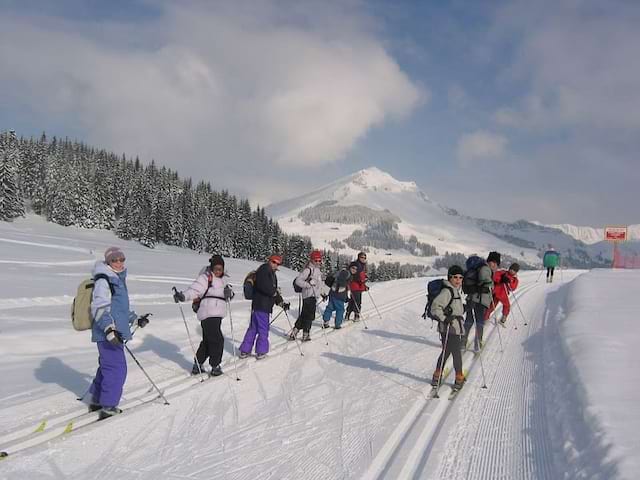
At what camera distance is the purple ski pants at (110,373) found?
603 centimetres

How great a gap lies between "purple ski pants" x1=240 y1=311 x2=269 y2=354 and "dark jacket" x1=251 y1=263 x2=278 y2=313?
5.6 inches

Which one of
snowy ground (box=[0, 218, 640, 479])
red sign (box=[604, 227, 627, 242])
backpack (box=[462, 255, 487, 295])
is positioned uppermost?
red sign (box=[604, 227, 627, 242])

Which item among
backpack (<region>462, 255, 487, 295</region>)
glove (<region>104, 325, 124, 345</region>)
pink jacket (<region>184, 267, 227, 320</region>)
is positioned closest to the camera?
glove (<region>104, 325, 124, 345</region>)

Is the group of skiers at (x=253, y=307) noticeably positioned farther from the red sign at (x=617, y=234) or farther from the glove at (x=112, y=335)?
the red sign at (x=617, y=234)

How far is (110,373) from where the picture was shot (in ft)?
20.0

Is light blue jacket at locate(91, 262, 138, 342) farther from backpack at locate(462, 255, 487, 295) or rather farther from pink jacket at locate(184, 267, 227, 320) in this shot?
backpack at locate(462, 255, 487, 295)

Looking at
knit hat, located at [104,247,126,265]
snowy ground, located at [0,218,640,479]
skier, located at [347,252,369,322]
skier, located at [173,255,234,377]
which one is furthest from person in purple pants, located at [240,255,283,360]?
skier, located at [347,252,369,322]

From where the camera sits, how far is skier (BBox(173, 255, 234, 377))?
8.02 metres

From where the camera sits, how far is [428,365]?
9375mm

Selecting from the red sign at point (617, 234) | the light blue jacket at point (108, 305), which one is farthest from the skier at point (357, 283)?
the red sign at point (617, 234)

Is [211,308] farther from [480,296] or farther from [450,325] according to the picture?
[480,296]

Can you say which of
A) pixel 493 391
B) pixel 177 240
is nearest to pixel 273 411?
pixel 493 391

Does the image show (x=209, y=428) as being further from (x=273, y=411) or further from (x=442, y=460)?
(x=442, y=460)

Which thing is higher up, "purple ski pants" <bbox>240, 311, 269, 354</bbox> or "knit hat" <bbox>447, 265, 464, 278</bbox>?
"knit hat" <bbox>447, 265, 464, 278</bbox>
